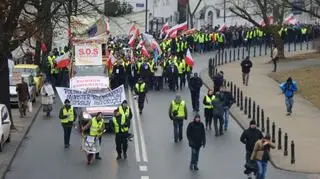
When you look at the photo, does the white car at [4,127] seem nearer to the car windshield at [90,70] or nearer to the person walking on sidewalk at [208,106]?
the person walking on sidewalk at [208,106]

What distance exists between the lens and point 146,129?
28938 millimetres

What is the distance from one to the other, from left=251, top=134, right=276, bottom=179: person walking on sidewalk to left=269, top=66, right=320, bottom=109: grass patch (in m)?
15.1

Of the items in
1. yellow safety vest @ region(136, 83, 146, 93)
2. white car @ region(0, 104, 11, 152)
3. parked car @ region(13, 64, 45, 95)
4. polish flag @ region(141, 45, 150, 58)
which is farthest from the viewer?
polish flag @ region(141, 45, 150, 58)

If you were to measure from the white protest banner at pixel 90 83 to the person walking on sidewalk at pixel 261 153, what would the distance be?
13160mm

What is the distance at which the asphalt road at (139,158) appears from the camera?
21.8 meters

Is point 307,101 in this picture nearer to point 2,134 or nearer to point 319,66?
point 319,66

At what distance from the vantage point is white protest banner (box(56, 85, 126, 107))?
2731 cm

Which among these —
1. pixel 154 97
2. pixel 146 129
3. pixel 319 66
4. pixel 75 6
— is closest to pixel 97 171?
pixel 146 129

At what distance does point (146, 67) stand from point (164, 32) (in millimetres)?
19432

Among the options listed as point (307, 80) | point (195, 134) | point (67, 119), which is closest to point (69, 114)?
point (67, 119)

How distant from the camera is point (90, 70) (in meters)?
36.3

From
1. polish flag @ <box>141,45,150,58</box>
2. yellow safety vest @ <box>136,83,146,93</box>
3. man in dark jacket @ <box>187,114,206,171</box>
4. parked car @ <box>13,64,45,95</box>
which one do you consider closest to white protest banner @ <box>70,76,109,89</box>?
yellow safety vest @ <box>136,83,146,93</box>

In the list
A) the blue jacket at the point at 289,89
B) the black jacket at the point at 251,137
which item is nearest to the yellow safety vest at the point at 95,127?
the black jacket at the point at 251,137

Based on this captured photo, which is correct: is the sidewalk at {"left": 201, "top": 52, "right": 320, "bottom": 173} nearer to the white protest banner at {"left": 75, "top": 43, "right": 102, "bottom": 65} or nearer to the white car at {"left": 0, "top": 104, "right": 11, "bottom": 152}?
the white protest banner at {"left": 75, "top": 43, "right": 102, "bottom": 65}
